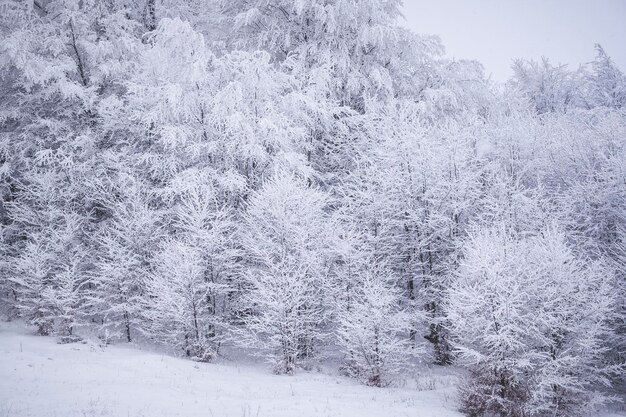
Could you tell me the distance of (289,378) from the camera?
12.2 metres

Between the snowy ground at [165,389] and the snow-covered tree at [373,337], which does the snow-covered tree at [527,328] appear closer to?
the snowy ground at [165,389]

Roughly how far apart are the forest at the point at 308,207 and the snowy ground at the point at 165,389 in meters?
1.01

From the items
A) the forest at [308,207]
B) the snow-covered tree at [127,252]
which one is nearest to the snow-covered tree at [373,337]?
the forest at [308,207]

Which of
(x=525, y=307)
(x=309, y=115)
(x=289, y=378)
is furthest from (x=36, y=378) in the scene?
(x=309, y=115)

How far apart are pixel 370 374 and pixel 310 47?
14.0 metres

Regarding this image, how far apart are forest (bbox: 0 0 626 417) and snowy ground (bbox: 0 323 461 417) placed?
1.01 meters

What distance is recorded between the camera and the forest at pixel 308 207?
11.4 m

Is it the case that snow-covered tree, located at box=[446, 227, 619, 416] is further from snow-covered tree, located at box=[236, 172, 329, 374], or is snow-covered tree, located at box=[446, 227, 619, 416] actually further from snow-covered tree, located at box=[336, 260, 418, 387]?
snow-covered tree, located at box=[236, 172, 329, 374]

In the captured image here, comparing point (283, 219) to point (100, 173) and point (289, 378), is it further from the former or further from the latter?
point (100, 173)

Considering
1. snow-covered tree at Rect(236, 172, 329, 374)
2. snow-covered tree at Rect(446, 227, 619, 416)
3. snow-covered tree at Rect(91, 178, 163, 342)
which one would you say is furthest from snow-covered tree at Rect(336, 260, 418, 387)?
snow-covered tree at Rect(91, 178, 163, 342)

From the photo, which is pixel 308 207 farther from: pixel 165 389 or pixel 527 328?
pixel 527 328

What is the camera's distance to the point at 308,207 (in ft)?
46.3

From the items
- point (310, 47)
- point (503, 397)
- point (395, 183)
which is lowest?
point (503, 397)

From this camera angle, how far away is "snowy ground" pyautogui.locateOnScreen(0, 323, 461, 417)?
310 inches
